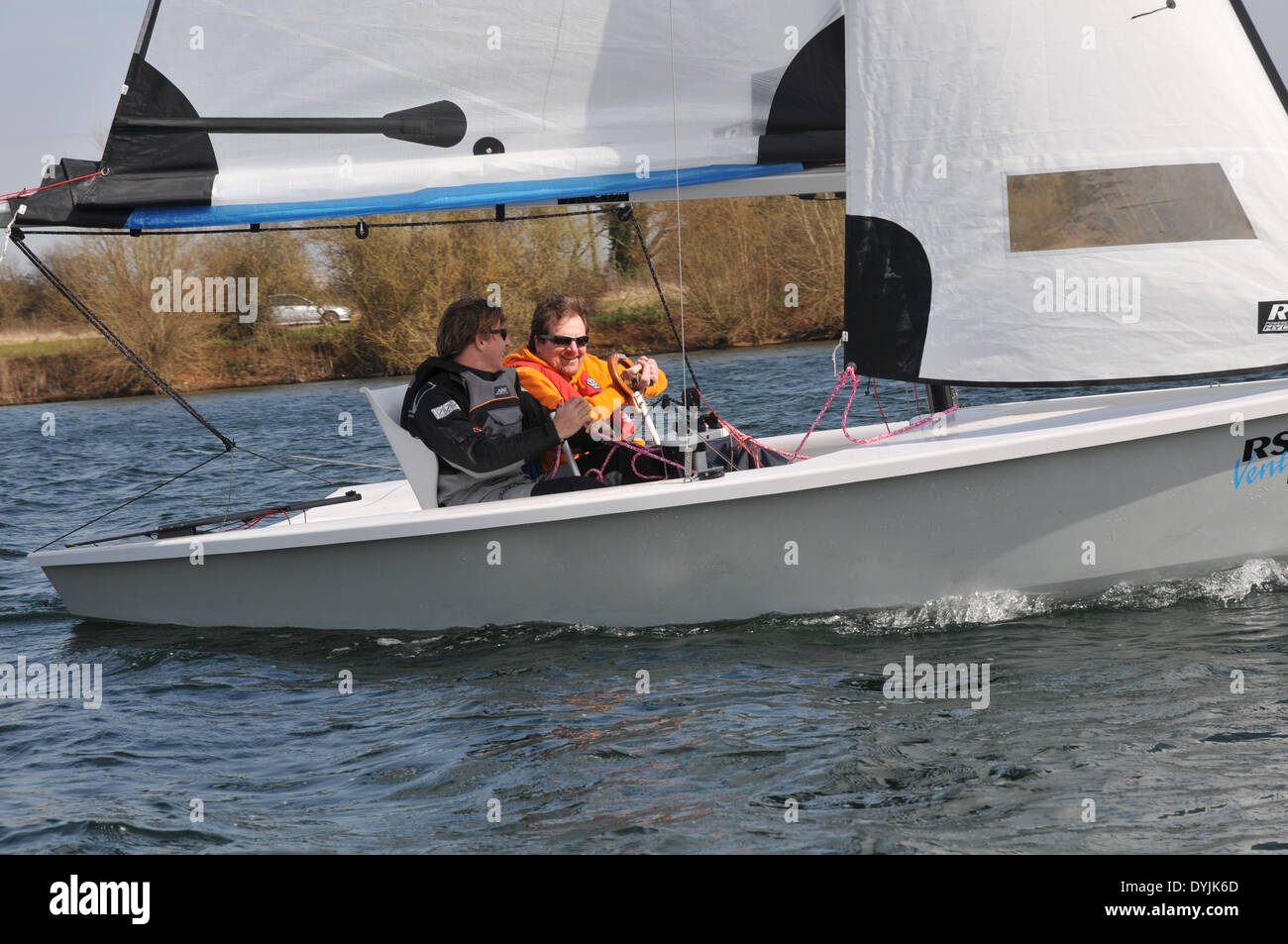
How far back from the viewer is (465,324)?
4.57 metres

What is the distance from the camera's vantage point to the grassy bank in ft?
62.8

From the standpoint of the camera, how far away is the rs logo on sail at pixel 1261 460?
4133 millimetres

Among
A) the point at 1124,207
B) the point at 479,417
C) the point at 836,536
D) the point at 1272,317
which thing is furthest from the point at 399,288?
the point at 1272,317

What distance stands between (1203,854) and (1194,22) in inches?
110

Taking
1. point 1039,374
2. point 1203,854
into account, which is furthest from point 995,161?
point 1203,854

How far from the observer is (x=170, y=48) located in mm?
4672

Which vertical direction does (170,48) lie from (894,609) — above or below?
above

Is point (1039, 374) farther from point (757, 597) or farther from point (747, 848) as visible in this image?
point (747, 848)

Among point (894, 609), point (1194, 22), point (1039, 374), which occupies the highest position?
point (1194, 22)

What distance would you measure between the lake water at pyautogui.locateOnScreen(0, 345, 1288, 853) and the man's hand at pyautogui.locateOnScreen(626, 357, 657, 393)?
877 millimetres

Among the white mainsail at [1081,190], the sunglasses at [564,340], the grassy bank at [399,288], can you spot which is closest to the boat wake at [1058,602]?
the white mainsail at [1081,190]

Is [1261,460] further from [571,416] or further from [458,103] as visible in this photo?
[458,103]

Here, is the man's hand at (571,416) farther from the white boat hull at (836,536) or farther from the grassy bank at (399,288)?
the grassy bank at (399,288)

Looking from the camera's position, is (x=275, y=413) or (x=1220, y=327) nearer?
(x=1220, y=327)
